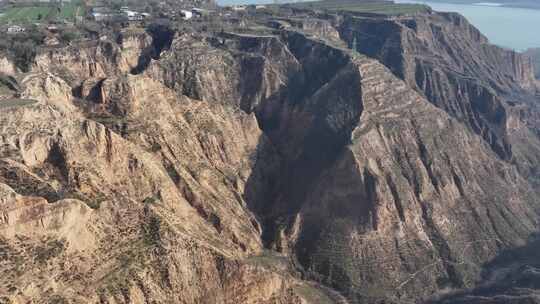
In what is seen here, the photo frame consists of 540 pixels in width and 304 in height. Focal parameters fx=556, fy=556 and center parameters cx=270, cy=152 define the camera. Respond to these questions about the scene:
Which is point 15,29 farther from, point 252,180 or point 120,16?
point 252,180

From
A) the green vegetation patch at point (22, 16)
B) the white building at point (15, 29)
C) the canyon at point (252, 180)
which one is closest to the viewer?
the canyon at point (252, 180)

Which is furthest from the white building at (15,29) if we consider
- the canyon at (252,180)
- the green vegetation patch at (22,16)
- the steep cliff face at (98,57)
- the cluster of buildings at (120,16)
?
the cluster of buildings at (120,16)

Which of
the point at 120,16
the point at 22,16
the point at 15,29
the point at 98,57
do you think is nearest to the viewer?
the point at 98,57

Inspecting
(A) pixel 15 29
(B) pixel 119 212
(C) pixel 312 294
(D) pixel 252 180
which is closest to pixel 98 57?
(A) pixel 15 29

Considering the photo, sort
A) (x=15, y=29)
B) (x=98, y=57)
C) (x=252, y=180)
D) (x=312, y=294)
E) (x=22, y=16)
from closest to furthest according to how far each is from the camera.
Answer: (x=312, y=294) < (x=252, y=180) < (x=98, y=57) < (x=15, y=29) < (x=22, y=16)

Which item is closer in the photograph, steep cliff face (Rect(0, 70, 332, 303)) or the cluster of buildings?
steep cliff face (Rect(0, 70, 332, 303))

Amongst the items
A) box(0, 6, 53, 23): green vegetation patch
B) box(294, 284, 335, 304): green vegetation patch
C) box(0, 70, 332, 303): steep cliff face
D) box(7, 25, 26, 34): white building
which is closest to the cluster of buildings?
box(0, 6, 53, 23): green vegetation patch

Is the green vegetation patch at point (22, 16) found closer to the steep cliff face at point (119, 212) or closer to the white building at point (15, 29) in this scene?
the white building at point (15, 29)

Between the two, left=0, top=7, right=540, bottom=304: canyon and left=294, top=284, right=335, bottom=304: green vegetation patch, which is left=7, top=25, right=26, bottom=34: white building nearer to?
left=0, top=7, right=540, bottom=304: canyon

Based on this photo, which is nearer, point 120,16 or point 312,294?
point 312,294
